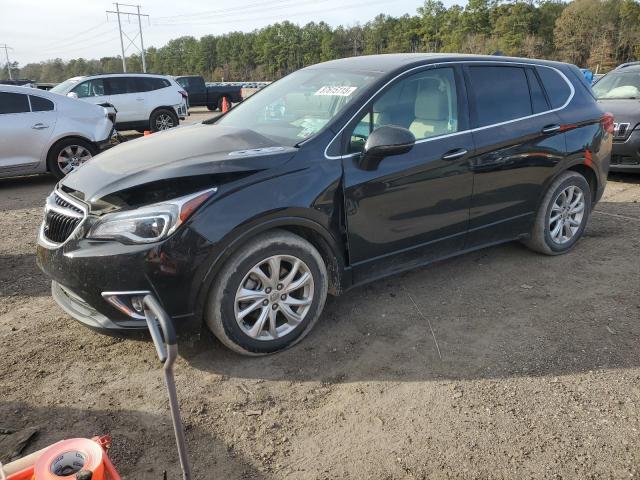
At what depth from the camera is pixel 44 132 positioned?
8078 millimetres

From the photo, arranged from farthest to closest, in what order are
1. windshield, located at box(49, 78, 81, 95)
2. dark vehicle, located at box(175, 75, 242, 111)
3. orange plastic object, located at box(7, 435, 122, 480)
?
dark vehicle, located at box(175, 75, 242, 111) → windshield, located at box(49, 78, 81, 95) → orange plastic object, located at box(7, 435, 122, 480)

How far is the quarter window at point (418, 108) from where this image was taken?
11.7ft

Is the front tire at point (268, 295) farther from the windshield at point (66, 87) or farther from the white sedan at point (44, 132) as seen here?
the windshield at point (66, 87)

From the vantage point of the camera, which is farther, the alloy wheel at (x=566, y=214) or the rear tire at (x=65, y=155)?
the rear tire at (x=65, y=155)

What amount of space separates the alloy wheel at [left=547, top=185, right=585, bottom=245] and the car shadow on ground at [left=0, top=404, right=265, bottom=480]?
3.60 metres

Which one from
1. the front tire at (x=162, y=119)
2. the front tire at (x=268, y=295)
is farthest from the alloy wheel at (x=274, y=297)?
the front tire at (x=162, y=119)

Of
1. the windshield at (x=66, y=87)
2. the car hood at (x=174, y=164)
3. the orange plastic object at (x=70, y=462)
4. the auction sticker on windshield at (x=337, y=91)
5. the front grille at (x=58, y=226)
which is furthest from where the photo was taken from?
the windshield at (x=66, y=87)

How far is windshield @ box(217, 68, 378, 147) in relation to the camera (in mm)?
3572

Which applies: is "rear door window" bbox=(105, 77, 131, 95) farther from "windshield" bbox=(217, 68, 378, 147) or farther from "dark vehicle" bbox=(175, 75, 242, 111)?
"windshield" bbox=(217, 68, 378, 147)

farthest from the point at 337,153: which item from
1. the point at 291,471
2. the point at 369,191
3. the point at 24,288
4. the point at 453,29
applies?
the point at 453,29

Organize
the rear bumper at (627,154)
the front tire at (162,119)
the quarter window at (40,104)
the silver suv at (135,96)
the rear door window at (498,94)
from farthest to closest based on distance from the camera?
1. the front tire at (162,119)
2. the silver suv at (135,96)
3. the quarter window at (40,104)
4. the rear bumper at (627,154)
5. the rear door window at (498,94)

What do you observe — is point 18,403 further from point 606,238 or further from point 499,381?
point 606,238

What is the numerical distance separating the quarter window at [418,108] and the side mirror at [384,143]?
111 millimetres

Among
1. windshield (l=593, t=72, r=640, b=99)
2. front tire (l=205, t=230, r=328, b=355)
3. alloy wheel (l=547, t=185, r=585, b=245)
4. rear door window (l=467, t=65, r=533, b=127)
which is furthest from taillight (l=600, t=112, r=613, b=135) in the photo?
windshield (l=593, t=72, r=640, b=99)
